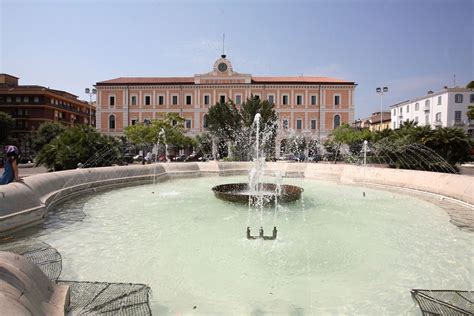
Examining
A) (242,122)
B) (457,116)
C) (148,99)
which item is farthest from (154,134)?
(457,116)

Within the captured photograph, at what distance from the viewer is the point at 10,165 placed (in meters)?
6.17

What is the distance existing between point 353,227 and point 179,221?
11.6 ft

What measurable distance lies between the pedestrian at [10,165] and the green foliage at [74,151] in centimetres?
859

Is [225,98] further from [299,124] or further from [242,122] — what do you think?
[242,122]

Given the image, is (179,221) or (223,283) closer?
(223,283)

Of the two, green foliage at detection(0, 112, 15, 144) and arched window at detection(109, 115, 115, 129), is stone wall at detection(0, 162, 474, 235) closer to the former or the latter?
green foliage at detection(0, 112, 15, 144)

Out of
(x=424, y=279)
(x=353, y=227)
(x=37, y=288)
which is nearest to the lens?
(x=37, y=288)

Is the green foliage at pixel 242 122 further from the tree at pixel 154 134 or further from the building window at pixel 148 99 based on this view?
the building window at pixel 148 99

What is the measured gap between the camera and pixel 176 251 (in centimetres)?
479

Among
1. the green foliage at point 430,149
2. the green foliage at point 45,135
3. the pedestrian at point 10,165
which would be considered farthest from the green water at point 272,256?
the green foliage at point 45,135

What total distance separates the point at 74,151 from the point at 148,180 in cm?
400

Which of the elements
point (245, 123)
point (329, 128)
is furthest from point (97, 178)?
point (329, 128)

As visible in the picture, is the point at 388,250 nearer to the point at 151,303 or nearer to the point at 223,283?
the point at 223,283

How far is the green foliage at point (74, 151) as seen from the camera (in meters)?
14.4
